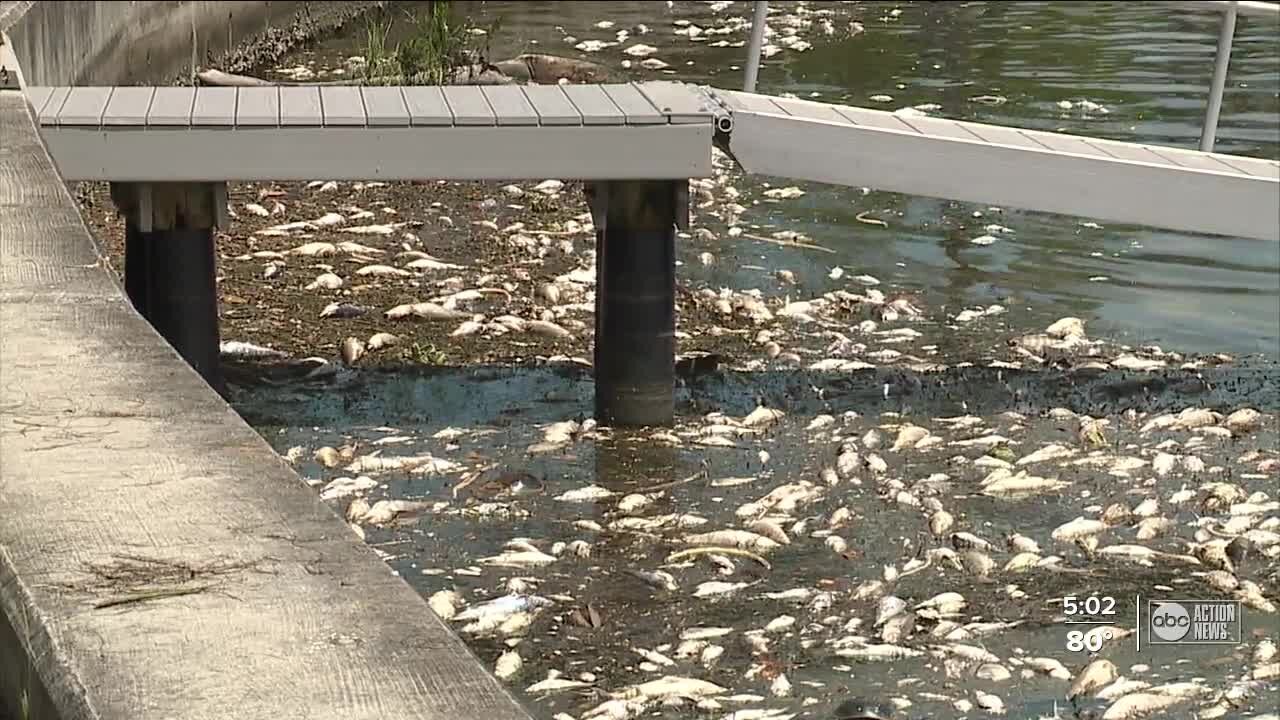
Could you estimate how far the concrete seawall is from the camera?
2127 millimetres

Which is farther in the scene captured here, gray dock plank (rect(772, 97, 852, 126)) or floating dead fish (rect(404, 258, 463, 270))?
floating dead fish (rect(404, 258, 463, 270))

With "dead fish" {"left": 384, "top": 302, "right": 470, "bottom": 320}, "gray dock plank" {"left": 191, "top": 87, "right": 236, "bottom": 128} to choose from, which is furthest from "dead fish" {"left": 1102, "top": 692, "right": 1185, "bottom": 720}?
"dead fish" {"left": 384, "top": 302, "right": 470, "bottom": 320}

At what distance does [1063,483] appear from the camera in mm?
6578

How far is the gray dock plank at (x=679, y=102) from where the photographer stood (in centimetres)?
662

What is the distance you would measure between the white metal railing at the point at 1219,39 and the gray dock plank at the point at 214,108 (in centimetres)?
197

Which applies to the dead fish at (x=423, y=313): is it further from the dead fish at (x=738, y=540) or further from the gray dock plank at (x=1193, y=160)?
the gray dock plank at (x=1193, y=160)

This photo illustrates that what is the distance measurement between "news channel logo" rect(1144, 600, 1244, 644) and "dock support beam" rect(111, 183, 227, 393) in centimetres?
316

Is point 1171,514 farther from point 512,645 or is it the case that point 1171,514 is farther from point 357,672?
point 357,672

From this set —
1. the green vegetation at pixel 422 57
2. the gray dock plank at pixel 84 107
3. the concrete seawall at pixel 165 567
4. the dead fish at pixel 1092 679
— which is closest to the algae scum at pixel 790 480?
the dead fish at pixel 1092 679

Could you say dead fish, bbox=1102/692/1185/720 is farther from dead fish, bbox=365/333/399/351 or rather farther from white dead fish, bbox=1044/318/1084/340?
dead fish, bbox=365/333/399/351

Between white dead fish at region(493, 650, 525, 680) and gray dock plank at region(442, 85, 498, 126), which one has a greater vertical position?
gray dock plank at region(442, 85, 498, 126)

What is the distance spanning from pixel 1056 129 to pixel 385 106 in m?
3.87

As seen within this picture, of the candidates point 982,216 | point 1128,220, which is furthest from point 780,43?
point 1128,220

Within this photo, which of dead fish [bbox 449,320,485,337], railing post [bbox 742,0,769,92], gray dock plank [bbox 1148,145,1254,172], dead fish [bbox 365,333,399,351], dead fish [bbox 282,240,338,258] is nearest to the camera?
gray dock plank [bbox 1148,145,1254,172]
